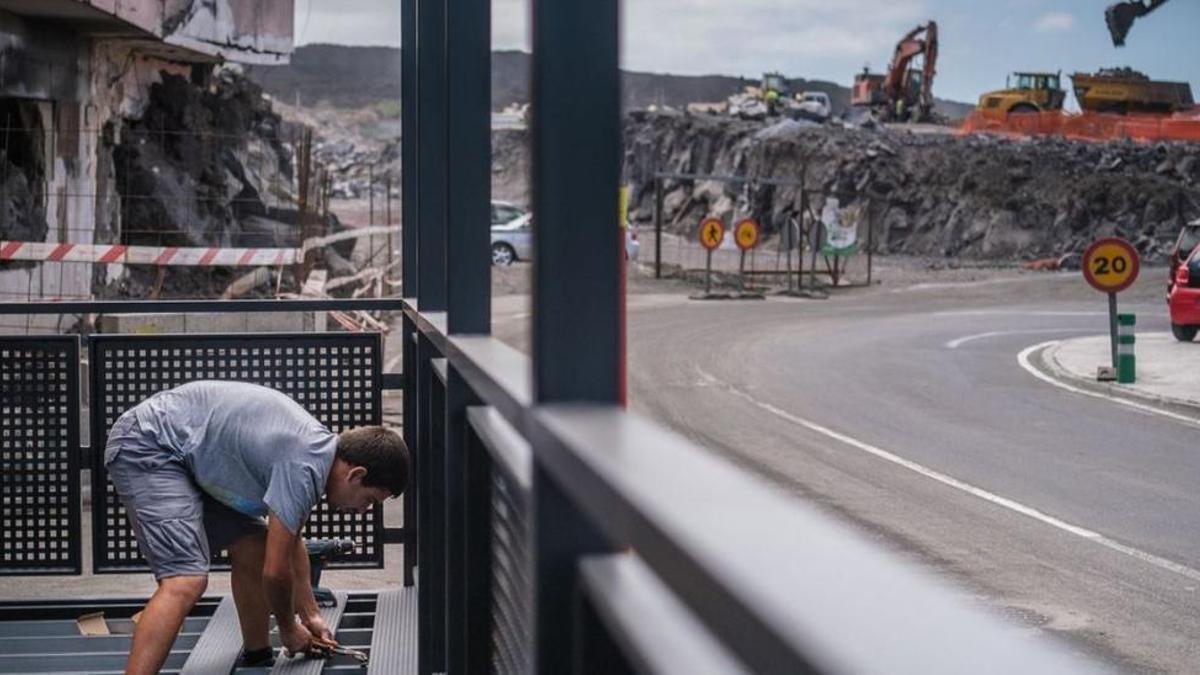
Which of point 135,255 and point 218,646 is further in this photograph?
point 135,255

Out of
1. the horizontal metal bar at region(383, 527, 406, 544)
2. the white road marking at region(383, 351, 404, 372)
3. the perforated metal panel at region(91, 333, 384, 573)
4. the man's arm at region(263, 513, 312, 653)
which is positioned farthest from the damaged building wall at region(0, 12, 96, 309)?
the man's arm at region(263, 513, 312, 653)

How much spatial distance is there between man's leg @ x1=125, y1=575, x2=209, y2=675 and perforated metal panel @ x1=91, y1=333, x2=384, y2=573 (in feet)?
3.82

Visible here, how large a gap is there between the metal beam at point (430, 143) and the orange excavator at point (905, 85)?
7113 centimetres

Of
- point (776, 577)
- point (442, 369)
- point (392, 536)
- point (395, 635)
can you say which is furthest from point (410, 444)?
point (776, 577)

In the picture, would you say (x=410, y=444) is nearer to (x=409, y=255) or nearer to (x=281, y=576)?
(x=409, y=255)

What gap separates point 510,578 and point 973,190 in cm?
6448

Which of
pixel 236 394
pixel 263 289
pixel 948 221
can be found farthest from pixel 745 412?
pixel 948 221

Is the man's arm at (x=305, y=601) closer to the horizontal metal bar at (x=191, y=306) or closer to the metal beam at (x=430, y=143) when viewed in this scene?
the metal beam at (x=430, y=143)

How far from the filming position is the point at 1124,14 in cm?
3881

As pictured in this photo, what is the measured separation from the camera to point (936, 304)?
36750 millimetres

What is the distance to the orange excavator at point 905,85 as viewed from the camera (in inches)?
2972

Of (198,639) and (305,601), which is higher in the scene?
(305,601)

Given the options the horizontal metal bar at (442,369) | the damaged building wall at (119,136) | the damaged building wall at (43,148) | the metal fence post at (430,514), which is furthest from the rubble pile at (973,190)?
the horizontal metal bar at (442,369)

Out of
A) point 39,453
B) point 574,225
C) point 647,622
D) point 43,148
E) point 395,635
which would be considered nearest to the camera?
point 647,622
